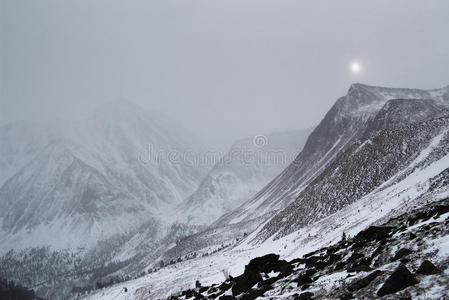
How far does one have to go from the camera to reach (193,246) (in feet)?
649

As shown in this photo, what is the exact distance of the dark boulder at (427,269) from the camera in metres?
13.3

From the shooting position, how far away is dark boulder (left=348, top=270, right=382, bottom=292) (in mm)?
14609

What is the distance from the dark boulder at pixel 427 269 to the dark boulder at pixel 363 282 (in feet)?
5.89

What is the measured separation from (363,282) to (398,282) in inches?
77.2

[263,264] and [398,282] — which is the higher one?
[398,282]

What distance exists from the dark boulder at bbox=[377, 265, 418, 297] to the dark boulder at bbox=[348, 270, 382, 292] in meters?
1.54

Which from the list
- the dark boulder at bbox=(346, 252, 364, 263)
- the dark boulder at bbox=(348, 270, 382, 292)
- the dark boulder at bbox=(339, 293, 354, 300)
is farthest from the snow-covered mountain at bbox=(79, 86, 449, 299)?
the dark boulder at bbox=(339, 293, 354, 300)

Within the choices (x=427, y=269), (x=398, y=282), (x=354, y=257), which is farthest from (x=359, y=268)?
(x=398, y=282)

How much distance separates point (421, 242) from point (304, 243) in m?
37.1

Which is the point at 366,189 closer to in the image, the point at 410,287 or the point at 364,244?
the point at 364,244

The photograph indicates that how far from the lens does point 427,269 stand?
525 inches

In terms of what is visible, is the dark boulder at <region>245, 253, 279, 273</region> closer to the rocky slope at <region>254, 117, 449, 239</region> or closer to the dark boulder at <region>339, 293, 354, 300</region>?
the dark boulder at <region>339, 293, 354, 300</region>

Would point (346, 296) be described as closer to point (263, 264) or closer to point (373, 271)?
point (373, 271)

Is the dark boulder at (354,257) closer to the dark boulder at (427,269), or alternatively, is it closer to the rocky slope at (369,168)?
the dark boulder at (427,269)
